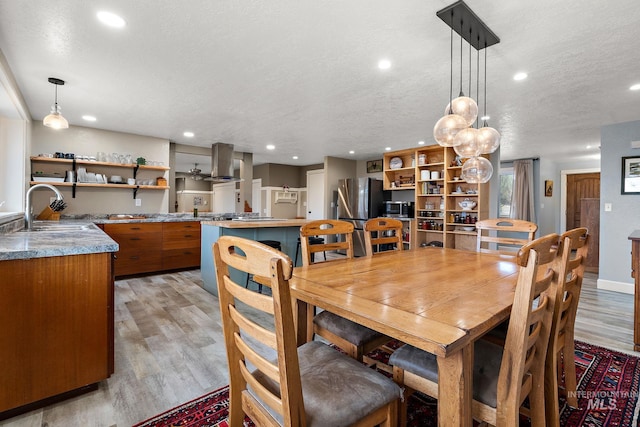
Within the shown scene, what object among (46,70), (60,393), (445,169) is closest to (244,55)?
(46,70)

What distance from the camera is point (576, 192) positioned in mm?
7723

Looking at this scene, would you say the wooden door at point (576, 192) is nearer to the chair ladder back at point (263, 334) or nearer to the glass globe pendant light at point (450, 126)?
the glass globe pendant light at point (450, 126)

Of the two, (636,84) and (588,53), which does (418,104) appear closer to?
(588,53)

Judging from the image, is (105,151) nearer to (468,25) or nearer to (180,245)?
(180,245)

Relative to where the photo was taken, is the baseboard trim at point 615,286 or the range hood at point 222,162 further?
the range hood at point 222,162

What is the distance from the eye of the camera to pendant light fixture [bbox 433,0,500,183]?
72.0 inches

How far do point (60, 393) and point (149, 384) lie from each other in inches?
16.8

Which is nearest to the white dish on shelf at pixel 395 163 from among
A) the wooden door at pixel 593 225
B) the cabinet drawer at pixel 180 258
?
the wooden door at pixel 593 225

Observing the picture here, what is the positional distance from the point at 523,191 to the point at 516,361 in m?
7.66

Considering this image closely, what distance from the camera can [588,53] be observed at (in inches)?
90.0

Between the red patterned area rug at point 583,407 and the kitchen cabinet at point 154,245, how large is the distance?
3.36 metres

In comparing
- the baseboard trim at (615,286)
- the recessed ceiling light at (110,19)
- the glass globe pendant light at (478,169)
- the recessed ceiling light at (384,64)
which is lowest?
the baseboard trim at (615,286)

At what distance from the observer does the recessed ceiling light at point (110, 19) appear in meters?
1.90
